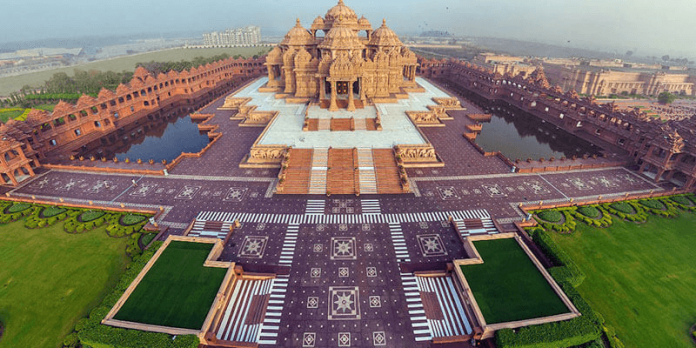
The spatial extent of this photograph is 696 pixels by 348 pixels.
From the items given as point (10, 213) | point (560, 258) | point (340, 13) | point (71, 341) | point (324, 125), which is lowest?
point (71, 341)

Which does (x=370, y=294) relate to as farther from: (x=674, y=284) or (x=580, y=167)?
(x=580, y=167)

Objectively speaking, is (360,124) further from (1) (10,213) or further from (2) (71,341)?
(1) (10,213)

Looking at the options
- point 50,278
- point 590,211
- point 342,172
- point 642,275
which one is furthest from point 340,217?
point 590,211

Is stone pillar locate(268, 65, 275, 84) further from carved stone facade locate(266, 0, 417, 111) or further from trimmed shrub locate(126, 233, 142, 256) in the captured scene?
trimmed shrub locate(126, 233, 142, 256)

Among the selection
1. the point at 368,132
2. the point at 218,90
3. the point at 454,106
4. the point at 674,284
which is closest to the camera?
the point at 674,284

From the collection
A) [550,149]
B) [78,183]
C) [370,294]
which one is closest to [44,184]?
[78,183]
